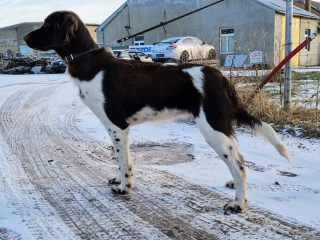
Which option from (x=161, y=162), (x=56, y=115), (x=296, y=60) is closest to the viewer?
(x=161, y=162)

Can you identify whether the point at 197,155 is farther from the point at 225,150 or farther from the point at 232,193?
the point at 225,150

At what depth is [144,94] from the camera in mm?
3570

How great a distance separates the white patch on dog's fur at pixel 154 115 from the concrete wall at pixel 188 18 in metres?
18.9

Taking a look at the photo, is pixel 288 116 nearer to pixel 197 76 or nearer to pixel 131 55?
pixel 197 76

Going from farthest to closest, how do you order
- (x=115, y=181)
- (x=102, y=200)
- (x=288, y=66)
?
(x=288, y=66) → (x=115, y=181) → (x=102, y=200)

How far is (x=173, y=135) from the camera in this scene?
632 cm

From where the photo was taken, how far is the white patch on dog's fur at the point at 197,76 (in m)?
3.40

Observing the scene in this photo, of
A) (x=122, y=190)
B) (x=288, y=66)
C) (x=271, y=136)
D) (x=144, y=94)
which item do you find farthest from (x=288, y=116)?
(x=122, y=190)

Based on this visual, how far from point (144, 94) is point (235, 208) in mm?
1498

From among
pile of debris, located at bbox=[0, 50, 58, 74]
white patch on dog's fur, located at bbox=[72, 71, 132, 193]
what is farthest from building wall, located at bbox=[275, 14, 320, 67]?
white patch on dog's fur, located at bbox=[72, 71, 132, 193]

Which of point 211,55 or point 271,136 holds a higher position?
point 211,55

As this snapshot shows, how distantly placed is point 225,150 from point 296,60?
25921mm

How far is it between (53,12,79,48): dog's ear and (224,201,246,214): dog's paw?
248 centimetres

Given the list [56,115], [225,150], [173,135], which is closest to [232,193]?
[225,150]
